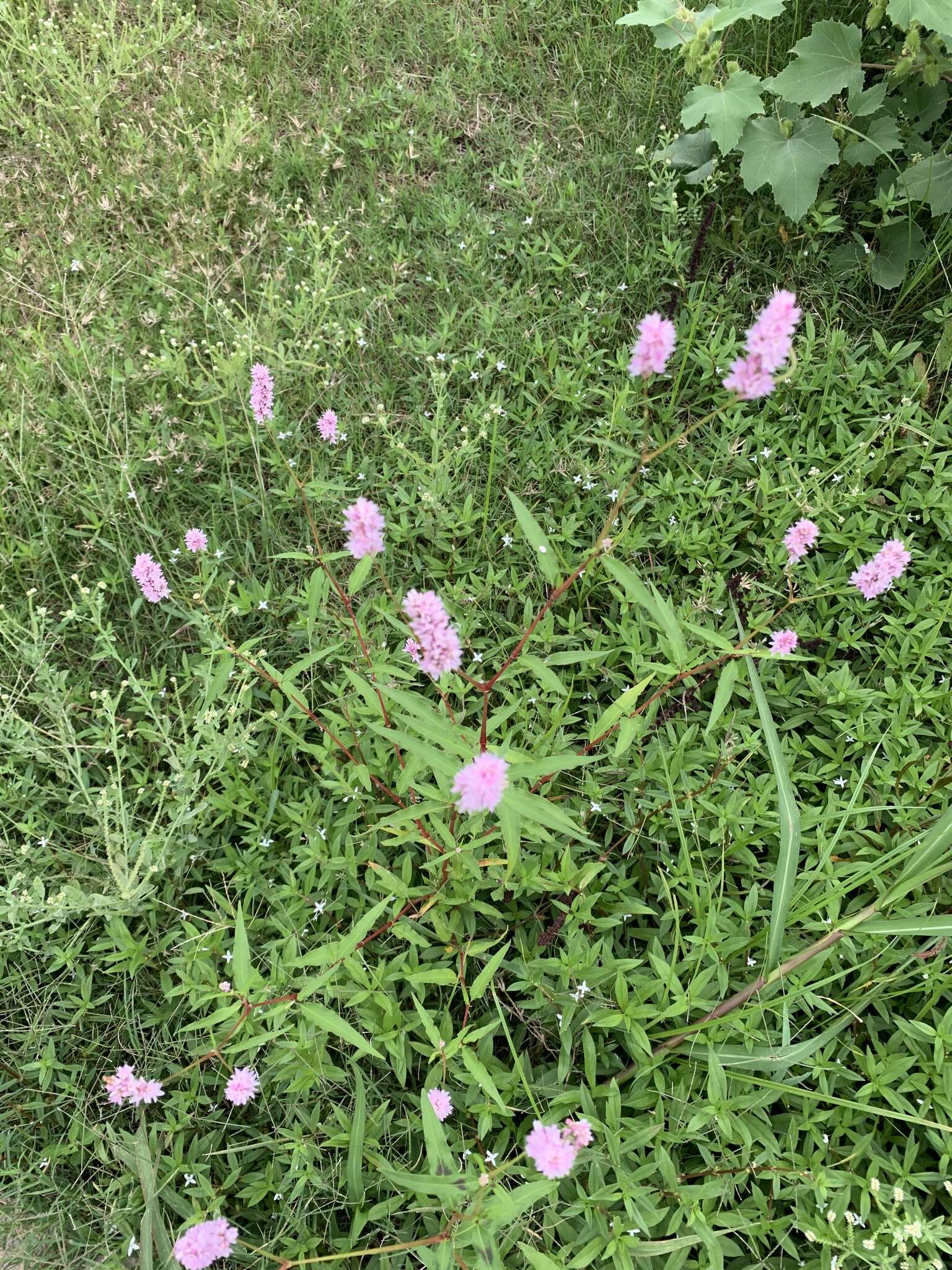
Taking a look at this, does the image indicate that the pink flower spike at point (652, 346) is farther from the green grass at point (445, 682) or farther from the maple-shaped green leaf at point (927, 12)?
the maple-shaped green leaf at point (927, 12)

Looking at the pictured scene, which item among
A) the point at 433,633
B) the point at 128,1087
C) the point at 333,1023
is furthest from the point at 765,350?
the point at 128,1087

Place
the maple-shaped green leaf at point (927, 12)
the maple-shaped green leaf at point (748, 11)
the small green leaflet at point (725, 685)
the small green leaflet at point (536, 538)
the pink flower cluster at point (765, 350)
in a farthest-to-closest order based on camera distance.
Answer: the maple-shaped green leaf at point (748, 11), the maple-shaped green leaf at point (927, 12), the small green leaflet at point (725, 685), the small green leaflet at point (536, 538), the pink flower cluster at point (765, 350)

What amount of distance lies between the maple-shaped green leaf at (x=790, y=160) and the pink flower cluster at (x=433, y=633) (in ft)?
7.37

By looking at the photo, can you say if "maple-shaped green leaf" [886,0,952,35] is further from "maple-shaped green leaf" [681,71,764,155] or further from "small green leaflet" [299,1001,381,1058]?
"small green leaflet" [299,1001,381,1058]

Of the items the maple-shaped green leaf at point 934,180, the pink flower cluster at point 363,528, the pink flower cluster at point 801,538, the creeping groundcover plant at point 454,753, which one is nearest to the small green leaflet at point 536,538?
the creeping groundcover plant at point 454,753

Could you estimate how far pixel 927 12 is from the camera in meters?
2.21

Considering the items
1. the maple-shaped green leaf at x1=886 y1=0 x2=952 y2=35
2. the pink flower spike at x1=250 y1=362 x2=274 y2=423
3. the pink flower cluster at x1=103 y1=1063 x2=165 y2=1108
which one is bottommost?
the pink flower cluster at x1=103 y1=1063 x2=165 y2=1108

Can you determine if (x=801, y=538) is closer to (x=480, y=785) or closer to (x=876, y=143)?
(x=480, y=785)

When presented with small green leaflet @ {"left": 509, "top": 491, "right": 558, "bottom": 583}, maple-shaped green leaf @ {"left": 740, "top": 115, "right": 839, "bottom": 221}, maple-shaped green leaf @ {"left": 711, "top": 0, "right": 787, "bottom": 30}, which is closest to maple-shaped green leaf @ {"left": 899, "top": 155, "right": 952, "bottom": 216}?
maple-shaped green leaf @ {"left": 740, "top": 115, "right": 839, "bottom": 221}

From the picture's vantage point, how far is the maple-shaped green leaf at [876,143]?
8.65 ft

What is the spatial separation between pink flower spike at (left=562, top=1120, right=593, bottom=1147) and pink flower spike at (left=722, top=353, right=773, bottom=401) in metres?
1.06

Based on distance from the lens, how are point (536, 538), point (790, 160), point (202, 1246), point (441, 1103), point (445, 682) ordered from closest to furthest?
point (202, 1246) → point (536, 538) → point (441, 1103) → point (445, 682) → point (790, 160)

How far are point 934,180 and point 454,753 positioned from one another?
259 cm

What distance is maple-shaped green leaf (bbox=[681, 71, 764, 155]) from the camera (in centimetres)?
252
